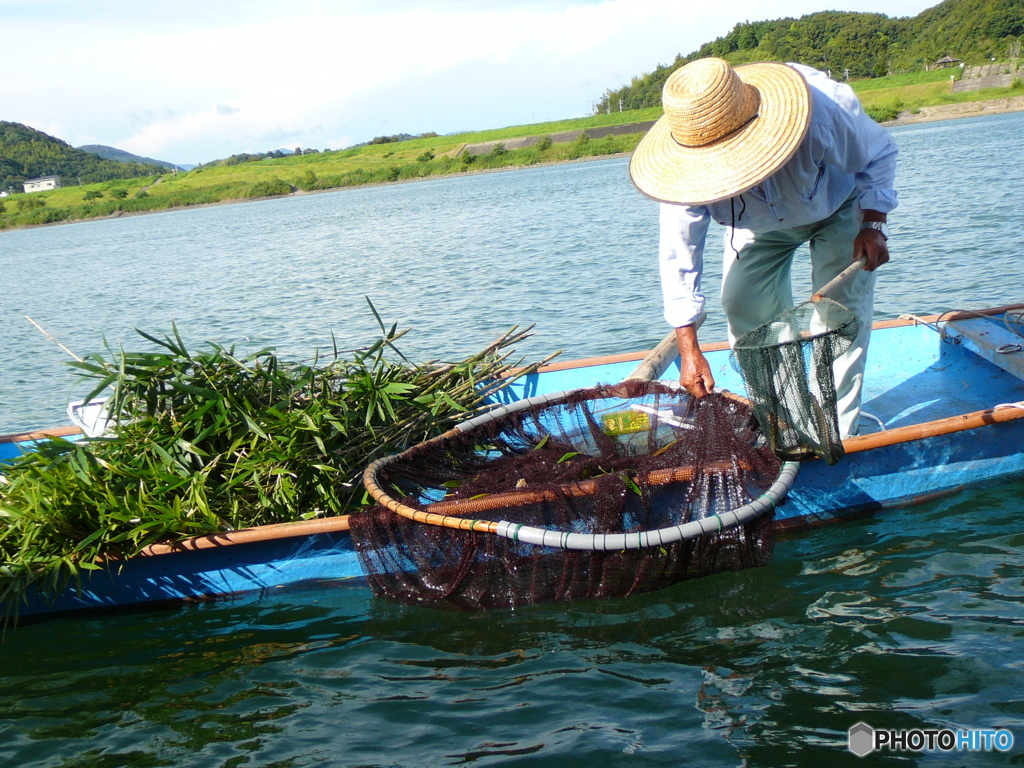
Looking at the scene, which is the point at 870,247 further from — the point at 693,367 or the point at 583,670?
the point at 583,670

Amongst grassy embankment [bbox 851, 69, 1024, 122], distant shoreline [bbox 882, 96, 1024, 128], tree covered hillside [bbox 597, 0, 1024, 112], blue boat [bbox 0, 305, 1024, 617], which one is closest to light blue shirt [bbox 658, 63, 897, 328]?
blue boat [bbox 0, 305, 1024, 617]

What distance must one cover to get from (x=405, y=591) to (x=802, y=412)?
1833 mm

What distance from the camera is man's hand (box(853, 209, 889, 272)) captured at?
3.57 m

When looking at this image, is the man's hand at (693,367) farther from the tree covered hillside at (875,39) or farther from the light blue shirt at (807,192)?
the tree covered hillside at (875,39)

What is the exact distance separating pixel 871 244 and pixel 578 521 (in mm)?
1737


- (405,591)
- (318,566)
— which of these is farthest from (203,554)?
(405,591)

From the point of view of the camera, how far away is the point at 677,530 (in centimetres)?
306

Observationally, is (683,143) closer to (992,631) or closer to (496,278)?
(992,631)

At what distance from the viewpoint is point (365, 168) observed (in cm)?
6019

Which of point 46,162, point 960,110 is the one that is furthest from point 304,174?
point 46,162

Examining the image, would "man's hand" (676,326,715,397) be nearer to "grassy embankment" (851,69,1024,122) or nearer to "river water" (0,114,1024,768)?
"river water" (0,114,1024,768)

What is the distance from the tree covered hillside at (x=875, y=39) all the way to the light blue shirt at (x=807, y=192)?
6647 centimetres

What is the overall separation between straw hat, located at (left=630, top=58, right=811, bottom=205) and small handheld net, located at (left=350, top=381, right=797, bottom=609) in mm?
1017

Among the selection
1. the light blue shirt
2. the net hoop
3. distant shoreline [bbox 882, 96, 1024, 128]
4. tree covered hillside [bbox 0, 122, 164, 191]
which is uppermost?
tree covered hillside [bbox 0, 122, 164, 191]
